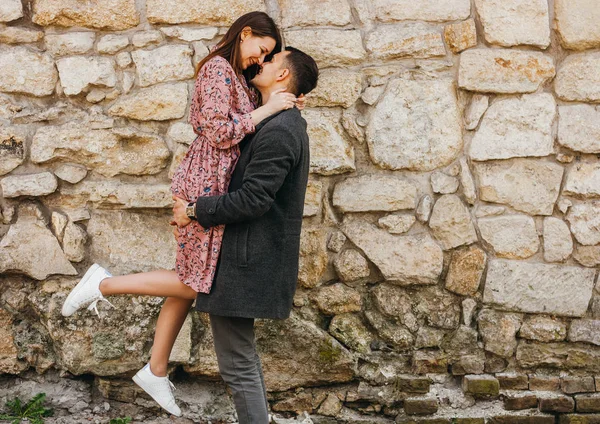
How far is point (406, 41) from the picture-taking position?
141 inches

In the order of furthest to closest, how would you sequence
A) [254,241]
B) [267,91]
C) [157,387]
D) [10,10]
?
[10,10] → [157,387] → [267,91] → [254,241]

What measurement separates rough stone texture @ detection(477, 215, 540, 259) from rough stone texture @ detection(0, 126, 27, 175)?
2.32m

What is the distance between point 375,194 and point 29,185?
5.61 feet

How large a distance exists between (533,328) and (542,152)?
89 centimetres

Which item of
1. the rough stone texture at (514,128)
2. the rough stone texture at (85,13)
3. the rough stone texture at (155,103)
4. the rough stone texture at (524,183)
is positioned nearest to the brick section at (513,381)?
the rough stone texture at (524,183)

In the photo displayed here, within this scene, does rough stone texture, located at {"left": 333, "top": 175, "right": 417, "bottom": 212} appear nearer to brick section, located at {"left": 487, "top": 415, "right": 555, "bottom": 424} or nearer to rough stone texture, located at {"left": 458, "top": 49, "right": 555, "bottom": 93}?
rough stone texture, located at {"left": 458, "top": 49, "right": 555, "bottom": 93}

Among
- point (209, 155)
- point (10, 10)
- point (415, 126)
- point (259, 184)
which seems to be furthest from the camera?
point (415, 126)

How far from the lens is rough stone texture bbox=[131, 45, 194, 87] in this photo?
355 centimetres

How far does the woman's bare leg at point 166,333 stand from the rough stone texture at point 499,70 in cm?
174

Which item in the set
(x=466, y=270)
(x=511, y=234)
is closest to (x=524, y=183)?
(x=511, y=234)

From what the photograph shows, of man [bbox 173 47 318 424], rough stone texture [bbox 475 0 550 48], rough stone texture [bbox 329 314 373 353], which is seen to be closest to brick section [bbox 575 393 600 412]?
rough stone texture [bbox 329 314 373 353]

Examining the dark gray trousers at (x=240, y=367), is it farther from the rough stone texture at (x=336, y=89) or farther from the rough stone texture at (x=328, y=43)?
the rough stone texture at (x=328, y=43)

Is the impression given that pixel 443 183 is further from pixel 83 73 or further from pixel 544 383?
pixel 83 73

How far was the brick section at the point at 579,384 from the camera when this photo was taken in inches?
144
